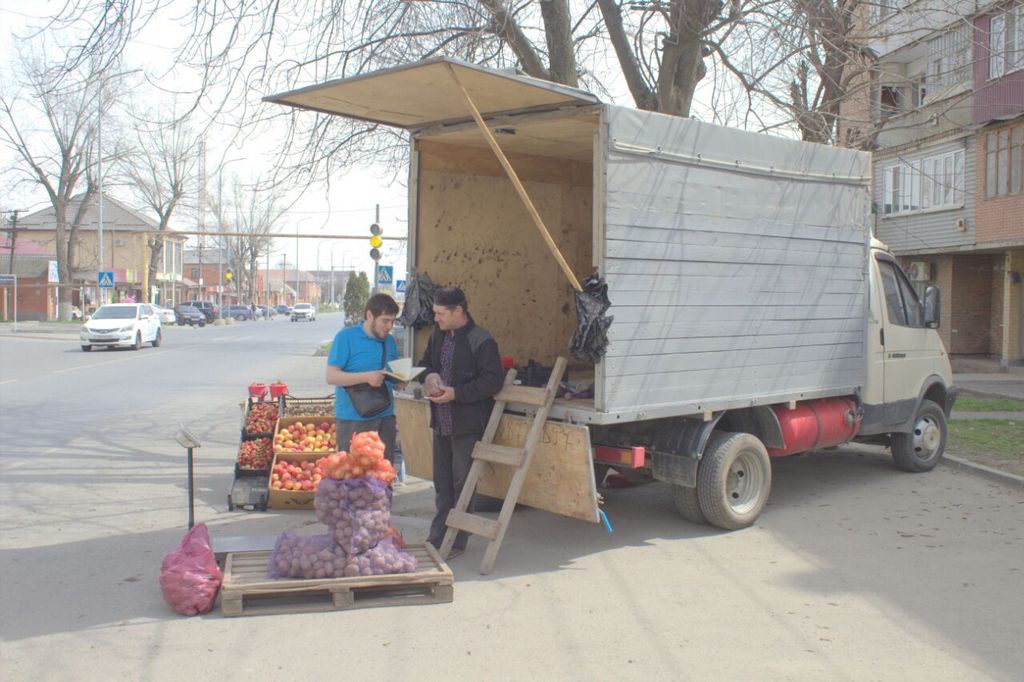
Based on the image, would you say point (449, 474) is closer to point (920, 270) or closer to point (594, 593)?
point (594, 593)

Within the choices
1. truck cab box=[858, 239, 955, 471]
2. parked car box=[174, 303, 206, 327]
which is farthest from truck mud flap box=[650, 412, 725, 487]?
parked car box=[174, 303, 206, 327]

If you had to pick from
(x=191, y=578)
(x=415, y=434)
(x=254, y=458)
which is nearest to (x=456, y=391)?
(x=415, y=434)

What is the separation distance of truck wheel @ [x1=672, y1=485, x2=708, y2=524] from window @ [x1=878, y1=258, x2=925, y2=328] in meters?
3.15

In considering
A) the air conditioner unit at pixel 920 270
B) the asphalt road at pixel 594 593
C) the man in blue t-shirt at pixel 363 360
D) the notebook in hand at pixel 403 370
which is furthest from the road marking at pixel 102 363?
the air conditioner unit at pixel 920 270

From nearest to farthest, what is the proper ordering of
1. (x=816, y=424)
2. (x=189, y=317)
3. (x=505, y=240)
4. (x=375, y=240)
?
(x=816, y=424), (x=505, y=240), (x=375, y=240), (x=189, y=317)

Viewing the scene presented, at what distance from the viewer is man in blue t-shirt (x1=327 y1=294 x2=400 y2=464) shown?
664 cm

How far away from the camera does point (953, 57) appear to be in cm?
1759

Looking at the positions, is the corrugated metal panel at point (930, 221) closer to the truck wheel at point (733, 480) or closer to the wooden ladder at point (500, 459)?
the truck wheel at point (733, 480)

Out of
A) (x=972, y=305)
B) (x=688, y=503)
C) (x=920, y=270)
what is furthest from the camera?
(x=920, y=270)

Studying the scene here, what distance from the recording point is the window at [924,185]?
958 inches

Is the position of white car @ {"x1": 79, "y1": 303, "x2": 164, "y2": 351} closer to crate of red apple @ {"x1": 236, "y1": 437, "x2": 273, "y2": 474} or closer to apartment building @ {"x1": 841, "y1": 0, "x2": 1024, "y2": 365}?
apartment building @ {"x1": 841, "y1": 0, "x2": 1024, "y2": 365}

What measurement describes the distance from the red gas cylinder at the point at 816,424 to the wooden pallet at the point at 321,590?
135 inches

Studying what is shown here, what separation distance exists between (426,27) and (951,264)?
20.0 metres

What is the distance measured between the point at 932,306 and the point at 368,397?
5.80m
